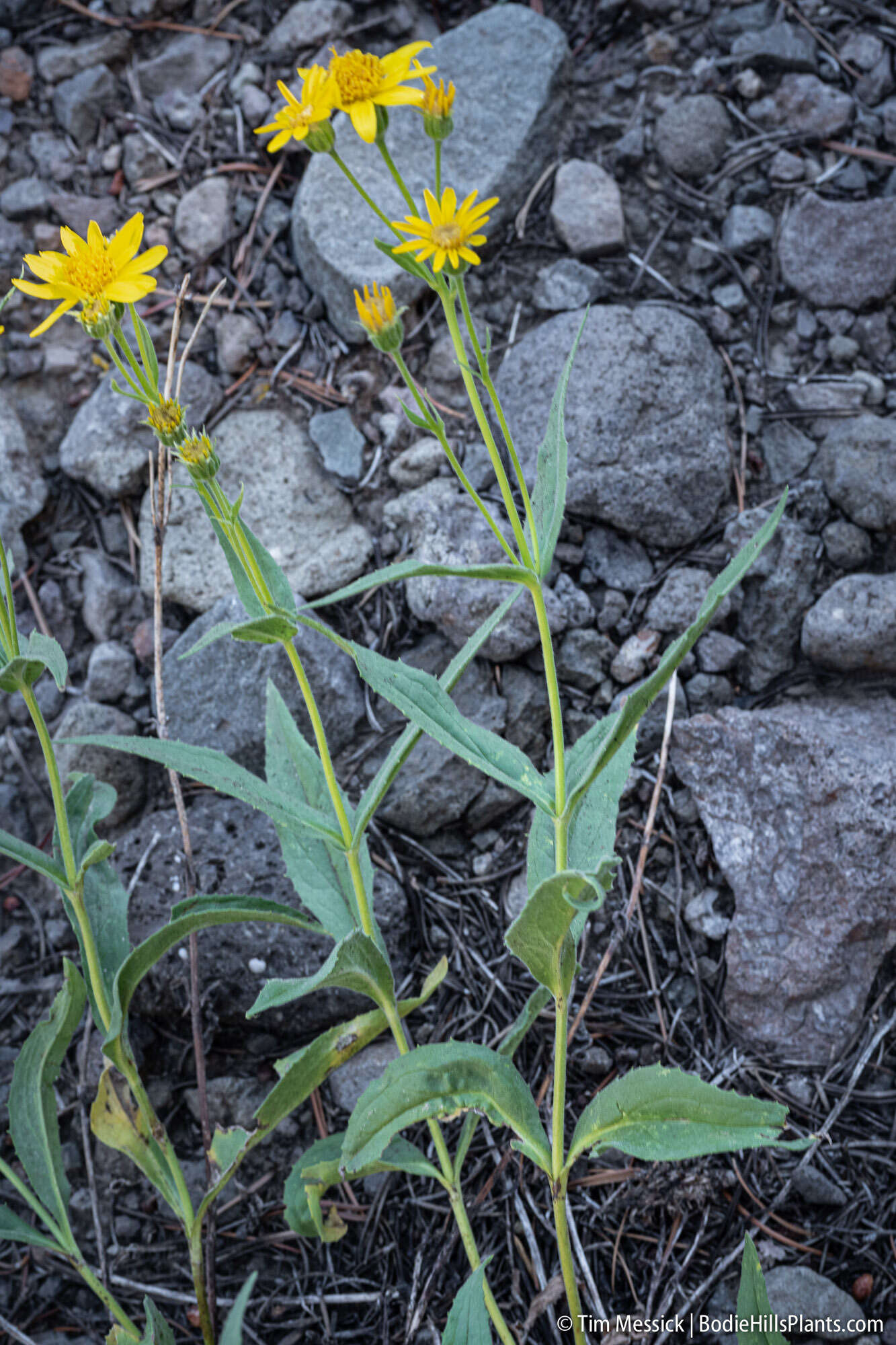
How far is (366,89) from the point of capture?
6.07 feet

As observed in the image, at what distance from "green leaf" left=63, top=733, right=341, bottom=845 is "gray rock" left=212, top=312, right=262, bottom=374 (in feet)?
5.97

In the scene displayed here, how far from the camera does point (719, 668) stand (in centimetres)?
289

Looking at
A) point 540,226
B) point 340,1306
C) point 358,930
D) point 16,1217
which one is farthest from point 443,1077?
point 540,226

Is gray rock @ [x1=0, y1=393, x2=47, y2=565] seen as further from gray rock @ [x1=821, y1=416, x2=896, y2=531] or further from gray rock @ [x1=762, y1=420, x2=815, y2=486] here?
gray rock @ [x1=821, y1=416, x2=896, y2=531]

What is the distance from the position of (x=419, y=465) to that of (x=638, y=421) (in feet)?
2.32

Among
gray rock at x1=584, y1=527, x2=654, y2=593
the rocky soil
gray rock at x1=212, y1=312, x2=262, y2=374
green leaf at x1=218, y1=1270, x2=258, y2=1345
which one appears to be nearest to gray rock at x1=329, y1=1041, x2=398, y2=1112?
the rocky soil

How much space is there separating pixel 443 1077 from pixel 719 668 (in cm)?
152

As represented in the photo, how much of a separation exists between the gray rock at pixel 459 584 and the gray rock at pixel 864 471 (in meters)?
0.92

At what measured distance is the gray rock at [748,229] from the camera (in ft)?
11.0

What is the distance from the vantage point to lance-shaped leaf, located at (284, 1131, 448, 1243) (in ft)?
6.82

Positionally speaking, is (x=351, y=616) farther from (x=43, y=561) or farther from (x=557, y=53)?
(x=557, y=53)

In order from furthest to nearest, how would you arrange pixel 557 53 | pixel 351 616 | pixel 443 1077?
pixel 557 53, pixel 351 616, pixel 443 1077

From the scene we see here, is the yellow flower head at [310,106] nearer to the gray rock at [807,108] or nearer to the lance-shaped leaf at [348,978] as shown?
the lance-shaped leaf at [348,978]

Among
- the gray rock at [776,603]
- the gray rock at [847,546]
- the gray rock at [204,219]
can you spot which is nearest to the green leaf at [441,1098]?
the gray rock at [776,603]
